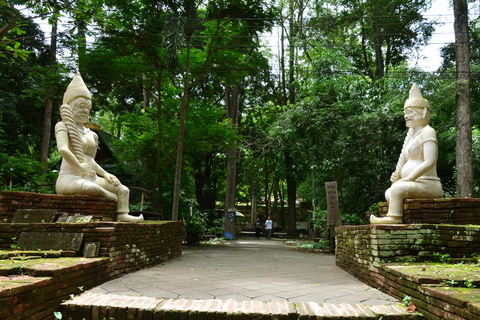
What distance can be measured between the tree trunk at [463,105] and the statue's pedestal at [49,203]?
399 inches

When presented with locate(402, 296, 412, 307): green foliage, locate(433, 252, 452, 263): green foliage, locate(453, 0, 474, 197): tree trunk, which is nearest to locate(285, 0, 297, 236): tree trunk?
locate(453, 0, 474, 197): tree trunk

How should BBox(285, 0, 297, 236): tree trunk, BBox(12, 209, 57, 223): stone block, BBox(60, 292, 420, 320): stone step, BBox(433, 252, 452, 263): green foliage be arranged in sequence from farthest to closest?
BBox(285, 0, 297, 236): tree trunk → BBox(12, 209, 57, 223): stone block → BBox(433, 252, 452, 263): green foliage → BBox(60, 292, 420, 320): stone step

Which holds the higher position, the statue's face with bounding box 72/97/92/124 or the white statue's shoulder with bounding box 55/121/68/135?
the statue's face with bounding box 72/97/92/124

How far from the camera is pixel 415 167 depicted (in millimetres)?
5473

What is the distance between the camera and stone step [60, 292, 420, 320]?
3.09m

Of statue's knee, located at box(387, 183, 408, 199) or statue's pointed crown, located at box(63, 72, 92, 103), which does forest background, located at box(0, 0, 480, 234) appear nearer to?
statue's pointed crown, located at box(63, 72, 92, 103)

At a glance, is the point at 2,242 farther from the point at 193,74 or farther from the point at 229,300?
the point at 193,74

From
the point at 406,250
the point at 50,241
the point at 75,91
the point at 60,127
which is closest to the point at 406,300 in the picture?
the point at 406,250

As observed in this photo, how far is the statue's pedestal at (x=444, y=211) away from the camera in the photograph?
15.8 feet

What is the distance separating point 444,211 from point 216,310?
11.7 ft

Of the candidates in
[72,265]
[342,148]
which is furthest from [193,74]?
[72,265]

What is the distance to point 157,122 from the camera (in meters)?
12.2

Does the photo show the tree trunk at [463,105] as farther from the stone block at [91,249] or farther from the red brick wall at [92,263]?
the stone block at [91,249]

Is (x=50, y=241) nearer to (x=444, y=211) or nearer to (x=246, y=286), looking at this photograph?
(x=246, y=286)
